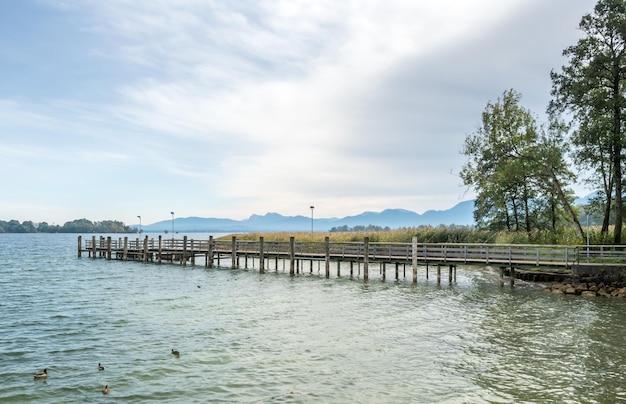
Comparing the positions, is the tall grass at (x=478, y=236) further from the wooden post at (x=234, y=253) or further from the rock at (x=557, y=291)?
the wooden post at (x=234, y=253)

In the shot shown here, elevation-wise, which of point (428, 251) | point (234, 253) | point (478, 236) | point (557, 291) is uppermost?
point (478, 236)

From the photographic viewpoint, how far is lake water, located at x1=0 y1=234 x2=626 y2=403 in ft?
39.6

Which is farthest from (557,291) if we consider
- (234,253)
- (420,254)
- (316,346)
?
(234,253)

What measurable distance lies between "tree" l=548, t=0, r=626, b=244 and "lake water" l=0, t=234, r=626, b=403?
11.1 meters

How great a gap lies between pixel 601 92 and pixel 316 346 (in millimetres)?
27698

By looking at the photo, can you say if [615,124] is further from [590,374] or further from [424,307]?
[590,374]

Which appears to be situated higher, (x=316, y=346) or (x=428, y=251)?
(x=428, y=251)

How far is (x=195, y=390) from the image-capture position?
1216 centimetres

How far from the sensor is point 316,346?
53.6ft

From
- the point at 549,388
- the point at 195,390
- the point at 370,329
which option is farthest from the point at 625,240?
the point at 195,390

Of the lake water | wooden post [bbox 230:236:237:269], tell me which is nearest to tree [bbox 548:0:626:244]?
the lake water

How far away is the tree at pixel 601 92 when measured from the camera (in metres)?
31.6

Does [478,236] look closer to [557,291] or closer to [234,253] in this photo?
[557,291]

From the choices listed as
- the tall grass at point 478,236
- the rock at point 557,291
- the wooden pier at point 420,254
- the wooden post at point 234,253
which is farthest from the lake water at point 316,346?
the wooden post at point 234,253
